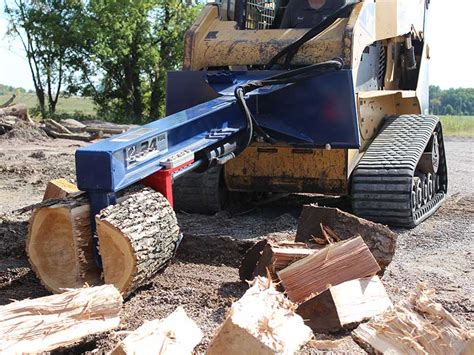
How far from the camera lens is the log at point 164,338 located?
292 centimetres

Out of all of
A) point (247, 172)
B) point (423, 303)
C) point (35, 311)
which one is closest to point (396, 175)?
point (247, 172)

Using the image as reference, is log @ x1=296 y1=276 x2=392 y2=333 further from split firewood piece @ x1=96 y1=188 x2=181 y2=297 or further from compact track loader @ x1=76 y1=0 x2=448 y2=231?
compact track loader @ x1=76 y1=0 x2=448 y2=231

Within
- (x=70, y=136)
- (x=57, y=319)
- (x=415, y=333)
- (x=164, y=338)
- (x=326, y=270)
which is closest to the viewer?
(x=164, y=338)

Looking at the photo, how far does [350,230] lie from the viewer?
4.63 metres

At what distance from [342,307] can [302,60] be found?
10.6 ft

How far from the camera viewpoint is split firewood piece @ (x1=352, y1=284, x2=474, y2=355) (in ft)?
10.5

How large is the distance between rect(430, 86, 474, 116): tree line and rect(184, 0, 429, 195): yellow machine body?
33920 millimetres

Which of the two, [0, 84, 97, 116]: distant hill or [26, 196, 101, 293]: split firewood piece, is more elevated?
[26, 196, 101, 293]: split firewood piece

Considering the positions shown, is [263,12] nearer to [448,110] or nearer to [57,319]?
[57,319]

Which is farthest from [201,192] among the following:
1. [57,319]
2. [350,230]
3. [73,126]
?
[73,126]

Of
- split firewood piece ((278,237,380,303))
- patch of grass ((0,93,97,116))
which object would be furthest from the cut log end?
patch of grass ((0,93,97,116))

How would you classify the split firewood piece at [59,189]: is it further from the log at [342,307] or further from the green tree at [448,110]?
the green tree at [448,110]

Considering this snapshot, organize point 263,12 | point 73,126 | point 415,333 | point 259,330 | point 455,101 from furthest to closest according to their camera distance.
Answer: point 455,101, point 73,126, point 263,12, point 415,333, point 259,330

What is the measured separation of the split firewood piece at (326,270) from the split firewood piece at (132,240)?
84 centimetres
